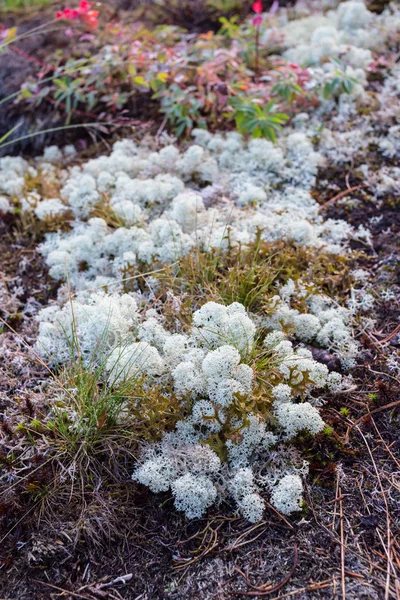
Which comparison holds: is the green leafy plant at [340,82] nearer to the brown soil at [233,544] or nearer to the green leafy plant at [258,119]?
the green leafy plant at [258,119]

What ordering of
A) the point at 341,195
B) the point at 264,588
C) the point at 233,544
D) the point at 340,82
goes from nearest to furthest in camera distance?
the point at 264,588 < the point at 233,544 < the point at 341,195 < the point at 340,82

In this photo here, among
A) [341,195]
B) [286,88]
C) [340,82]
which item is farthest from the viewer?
[340,82]

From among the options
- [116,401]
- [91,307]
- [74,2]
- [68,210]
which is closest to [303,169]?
[68,210]

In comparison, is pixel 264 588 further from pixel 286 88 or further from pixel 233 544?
pixel 286 88

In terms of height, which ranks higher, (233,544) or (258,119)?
(258,119)

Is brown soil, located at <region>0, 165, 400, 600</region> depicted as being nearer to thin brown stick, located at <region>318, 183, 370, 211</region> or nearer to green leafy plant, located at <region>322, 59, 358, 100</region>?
thin brown stick, located at <region>318, 183, 370, 211</region>

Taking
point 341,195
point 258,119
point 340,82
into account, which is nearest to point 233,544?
point 341,195

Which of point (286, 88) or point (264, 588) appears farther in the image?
point (286, 88)

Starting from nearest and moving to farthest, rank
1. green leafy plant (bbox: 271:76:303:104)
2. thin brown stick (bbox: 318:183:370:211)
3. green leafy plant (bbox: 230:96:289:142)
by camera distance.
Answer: thin brown stick (bbox: 318:183:370:211) < green leafy plant (bbox: 230:96:289:142) < green leafy plant (bbox: 271:76:303:104)

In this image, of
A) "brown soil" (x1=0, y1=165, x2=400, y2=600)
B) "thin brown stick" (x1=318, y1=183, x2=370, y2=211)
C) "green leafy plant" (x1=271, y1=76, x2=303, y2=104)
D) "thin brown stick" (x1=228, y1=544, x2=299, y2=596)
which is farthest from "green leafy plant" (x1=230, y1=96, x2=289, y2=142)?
"thin brown stick" (x1=228, y1=544, x2=299, y2=596)

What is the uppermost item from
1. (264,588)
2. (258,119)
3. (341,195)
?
(258,119)
